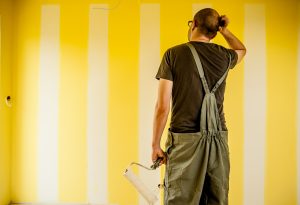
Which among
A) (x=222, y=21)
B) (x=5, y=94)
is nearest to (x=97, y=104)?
(x=5, y=94)

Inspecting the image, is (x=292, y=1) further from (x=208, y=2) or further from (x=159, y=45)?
(x=159, y=45)

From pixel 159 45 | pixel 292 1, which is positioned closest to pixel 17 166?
pixel 159 45

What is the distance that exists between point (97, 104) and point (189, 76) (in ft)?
3.92

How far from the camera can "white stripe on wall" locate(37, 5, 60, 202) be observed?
255 cm

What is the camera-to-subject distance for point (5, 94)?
2500mm

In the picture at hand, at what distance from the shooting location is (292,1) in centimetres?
247

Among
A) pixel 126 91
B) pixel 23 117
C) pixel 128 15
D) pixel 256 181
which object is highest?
pixel 128 15

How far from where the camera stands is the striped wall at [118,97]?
248 centimetres

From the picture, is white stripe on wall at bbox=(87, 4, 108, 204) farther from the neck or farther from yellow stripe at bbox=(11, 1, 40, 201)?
the neck

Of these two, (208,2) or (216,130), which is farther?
(208,2)

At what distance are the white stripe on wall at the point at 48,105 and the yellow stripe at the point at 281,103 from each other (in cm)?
172

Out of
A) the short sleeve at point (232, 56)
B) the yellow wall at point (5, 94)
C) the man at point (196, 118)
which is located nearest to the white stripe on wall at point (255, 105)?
the short sleeve at point (232, 56)

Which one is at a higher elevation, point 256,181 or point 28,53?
point 28,53

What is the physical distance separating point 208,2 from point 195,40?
3.39 ft
